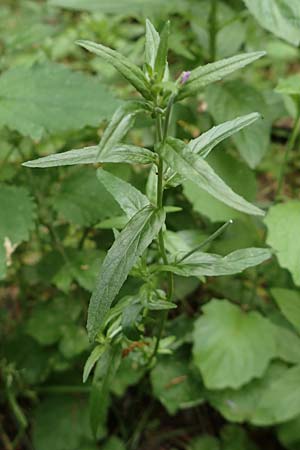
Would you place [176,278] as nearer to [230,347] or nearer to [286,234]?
[230,347]

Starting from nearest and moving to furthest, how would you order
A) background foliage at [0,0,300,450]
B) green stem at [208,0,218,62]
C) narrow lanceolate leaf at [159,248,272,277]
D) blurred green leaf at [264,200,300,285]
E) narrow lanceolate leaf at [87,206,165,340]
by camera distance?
narrow lanceolate leaf at [87,206,165,340] → narrow lanceolate leaf at [159,248,272,277] → blurred green leaf at [264,200,300,285] → background foliage at [0,0,300,450] → green stem at [208,0,218,62]

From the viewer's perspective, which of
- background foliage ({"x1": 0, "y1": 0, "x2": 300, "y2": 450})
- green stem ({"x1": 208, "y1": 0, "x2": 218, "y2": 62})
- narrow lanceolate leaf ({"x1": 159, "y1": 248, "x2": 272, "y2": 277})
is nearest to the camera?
narrow lanceolate leaf ({"x1": 159, "y1": 248, "x2": 272, "y2": 277})

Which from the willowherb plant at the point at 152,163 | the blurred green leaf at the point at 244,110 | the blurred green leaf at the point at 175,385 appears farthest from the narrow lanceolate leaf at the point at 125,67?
the blurred green leaf at the point at 175,385

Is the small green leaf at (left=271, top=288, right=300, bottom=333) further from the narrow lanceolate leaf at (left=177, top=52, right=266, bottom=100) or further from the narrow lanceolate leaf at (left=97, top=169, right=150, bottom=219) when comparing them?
the narrow lanceolate leaf at (left=177, top=52, right=266, bottom=100)

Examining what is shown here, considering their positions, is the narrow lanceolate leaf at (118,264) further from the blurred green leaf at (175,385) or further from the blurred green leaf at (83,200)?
the blurred green leaf at (175,385)

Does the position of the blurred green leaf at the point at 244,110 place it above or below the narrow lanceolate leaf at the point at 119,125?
below

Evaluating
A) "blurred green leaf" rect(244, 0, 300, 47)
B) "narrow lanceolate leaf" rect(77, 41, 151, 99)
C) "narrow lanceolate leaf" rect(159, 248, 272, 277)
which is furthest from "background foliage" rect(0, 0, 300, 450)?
"narrow lanceolate leaf" rect(77, 41, 151, 99)

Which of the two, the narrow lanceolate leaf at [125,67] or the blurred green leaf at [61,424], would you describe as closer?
the narrow lanceolate leaf at [125,67]

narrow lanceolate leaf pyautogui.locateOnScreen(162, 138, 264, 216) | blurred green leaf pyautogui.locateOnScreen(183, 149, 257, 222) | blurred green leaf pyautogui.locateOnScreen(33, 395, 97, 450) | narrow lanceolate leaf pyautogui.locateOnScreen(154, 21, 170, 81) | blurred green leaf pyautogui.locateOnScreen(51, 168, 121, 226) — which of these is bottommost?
blurred green leaf pyautogui.locateOnScreen(33, 395, 97, 450)
